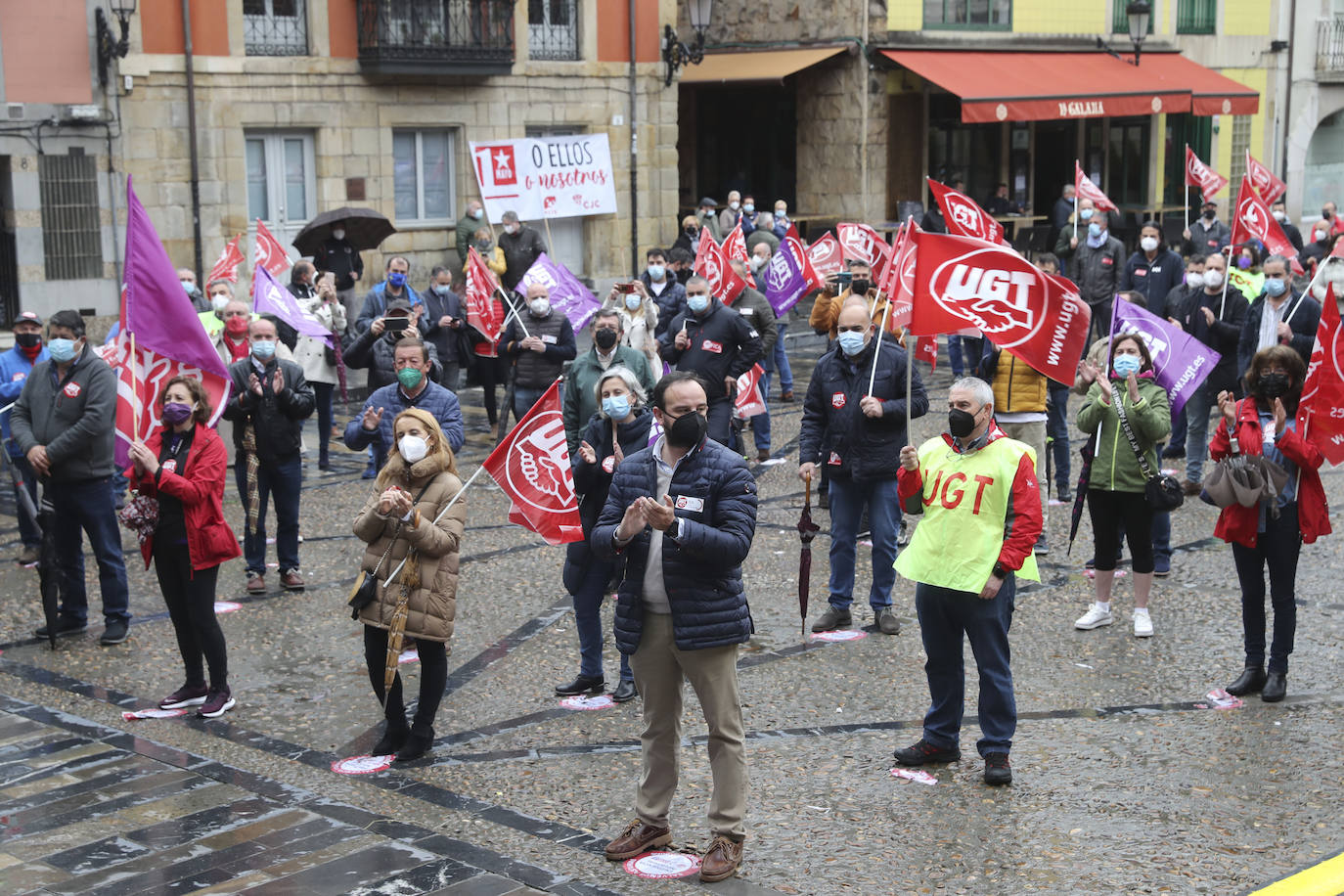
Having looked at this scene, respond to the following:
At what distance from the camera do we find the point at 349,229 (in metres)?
20.2

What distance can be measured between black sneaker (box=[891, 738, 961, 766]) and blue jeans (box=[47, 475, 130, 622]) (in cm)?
468

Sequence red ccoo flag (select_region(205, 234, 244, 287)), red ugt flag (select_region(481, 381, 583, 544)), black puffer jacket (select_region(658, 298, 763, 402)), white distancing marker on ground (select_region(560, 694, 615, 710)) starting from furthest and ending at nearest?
red ccoo flag (select_region(205, 234, 244, 287)) → black puffer jacket (select_region(658, 298, 763, 402)) → white distancing marker on ground (select_region(560, 694, 615, 710)) → red ugt flag (select_region(481, 381, 583, 544))

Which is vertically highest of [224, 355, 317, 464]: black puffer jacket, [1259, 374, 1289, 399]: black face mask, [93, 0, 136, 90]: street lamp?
[93, 0, 136, 90]: street lamp

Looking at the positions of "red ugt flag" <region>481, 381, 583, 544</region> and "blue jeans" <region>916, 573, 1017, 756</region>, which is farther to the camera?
"red ugt flag" <region>481, 381, 583, 544</region>

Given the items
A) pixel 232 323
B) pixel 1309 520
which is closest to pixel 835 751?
pixel 1309 520

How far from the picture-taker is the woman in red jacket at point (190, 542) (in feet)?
26.6

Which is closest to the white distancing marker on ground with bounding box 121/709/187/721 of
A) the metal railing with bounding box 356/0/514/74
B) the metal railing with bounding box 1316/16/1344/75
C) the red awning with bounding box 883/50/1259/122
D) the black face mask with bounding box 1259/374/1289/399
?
the black face mask with bounding box 1259/374/1289/399

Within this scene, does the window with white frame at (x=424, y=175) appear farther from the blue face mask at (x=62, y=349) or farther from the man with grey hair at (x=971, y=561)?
the man with grey hair at (x=971, y=561)

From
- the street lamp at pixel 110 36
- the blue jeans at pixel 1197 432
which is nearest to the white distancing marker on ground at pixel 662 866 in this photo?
the blue jeans at pixel 1197 432

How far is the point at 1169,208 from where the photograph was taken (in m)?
35.4

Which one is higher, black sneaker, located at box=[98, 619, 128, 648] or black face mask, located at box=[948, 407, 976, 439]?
black face mask, located at box=[948, 407, 976, 439]

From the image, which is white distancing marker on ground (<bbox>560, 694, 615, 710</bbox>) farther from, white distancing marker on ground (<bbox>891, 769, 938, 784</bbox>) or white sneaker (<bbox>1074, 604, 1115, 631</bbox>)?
white sneaker (<bbox>1074, 604, 1115, 631</bbox>)

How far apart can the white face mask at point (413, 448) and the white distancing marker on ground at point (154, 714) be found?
1874 mm

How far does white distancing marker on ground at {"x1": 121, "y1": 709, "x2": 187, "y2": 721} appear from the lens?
7998 millimetres
